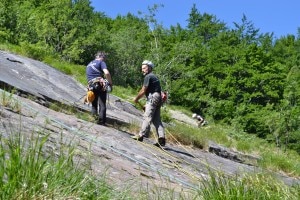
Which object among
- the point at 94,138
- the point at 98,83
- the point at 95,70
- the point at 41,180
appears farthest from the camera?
the point at 95,70

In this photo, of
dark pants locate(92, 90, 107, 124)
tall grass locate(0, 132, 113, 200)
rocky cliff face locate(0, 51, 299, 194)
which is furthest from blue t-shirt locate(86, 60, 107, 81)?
tall grass locate(0, 132, 113, 200)

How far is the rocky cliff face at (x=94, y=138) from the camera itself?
7168 millimetres

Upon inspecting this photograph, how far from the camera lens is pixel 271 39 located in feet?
279

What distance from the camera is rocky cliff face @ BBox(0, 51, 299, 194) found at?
7168mm

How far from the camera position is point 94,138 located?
9.73 meters

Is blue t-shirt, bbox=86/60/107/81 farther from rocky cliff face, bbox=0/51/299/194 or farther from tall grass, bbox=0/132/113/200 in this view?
tall grass, bbox=0/132/113/200

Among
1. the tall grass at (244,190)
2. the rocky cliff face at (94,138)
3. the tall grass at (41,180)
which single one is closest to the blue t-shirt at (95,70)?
the rocky cliff face at (94,138)

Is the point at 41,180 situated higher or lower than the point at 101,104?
lower

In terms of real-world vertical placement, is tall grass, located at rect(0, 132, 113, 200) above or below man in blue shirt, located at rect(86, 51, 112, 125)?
below

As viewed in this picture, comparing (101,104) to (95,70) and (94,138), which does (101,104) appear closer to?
(95,70)

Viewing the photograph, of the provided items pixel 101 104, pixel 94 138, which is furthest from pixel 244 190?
pixel 101 104

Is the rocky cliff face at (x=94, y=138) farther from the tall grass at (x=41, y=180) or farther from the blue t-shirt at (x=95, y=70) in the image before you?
the blue t-shirt at (x=95, y=70)

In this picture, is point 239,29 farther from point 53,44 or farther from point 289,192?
point 289,192

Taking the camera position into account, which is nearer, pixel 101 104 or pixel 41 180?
pixel 41 180
